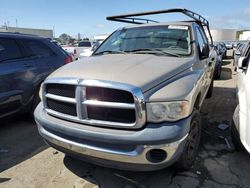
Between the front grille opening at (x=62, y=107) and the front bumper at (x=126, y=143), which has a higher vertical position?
the front grille opening at (x=62, y=107)

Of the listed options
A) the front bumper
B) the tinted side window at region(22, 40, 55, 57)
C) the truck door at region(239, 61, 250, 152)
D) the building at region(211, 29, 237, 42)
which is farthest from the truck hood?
the building at region(211, 29, 237, 42)

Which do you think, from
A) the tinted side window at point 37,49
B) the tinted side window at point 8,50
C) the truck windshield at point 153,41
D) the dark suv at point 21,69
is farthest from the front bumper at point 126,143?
the tinted side window at point 37,49

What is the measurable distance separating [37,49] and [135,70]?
2991 mm

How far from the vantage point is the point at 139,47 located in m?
3.74

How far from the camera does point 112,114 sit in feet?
8.05

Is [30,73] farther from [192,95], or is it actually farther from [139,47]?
[192,95]

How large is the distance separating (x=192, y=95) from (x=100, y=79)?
100 cm

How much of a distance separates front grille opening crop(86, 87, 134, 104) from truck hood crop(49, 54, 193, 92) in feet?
0.38

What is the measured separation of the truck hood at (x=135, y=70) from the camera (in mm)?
2463

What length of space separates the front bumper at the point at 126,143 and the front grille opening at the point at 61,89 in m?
0.32

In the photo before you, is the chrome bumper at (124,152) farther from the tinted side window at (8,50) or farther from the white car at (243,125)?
the tinted side window at (8,50)

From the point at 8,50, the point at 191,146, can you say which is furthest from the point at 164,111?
the point at 8,50

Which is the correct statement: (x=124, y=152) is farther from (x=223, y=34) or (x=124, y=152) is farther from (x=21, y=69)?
(x=223, y=34)

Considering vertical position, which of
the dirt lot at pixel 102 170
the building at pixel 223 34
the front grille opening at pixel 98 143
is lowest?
the dirt lot at pixel 102 170
